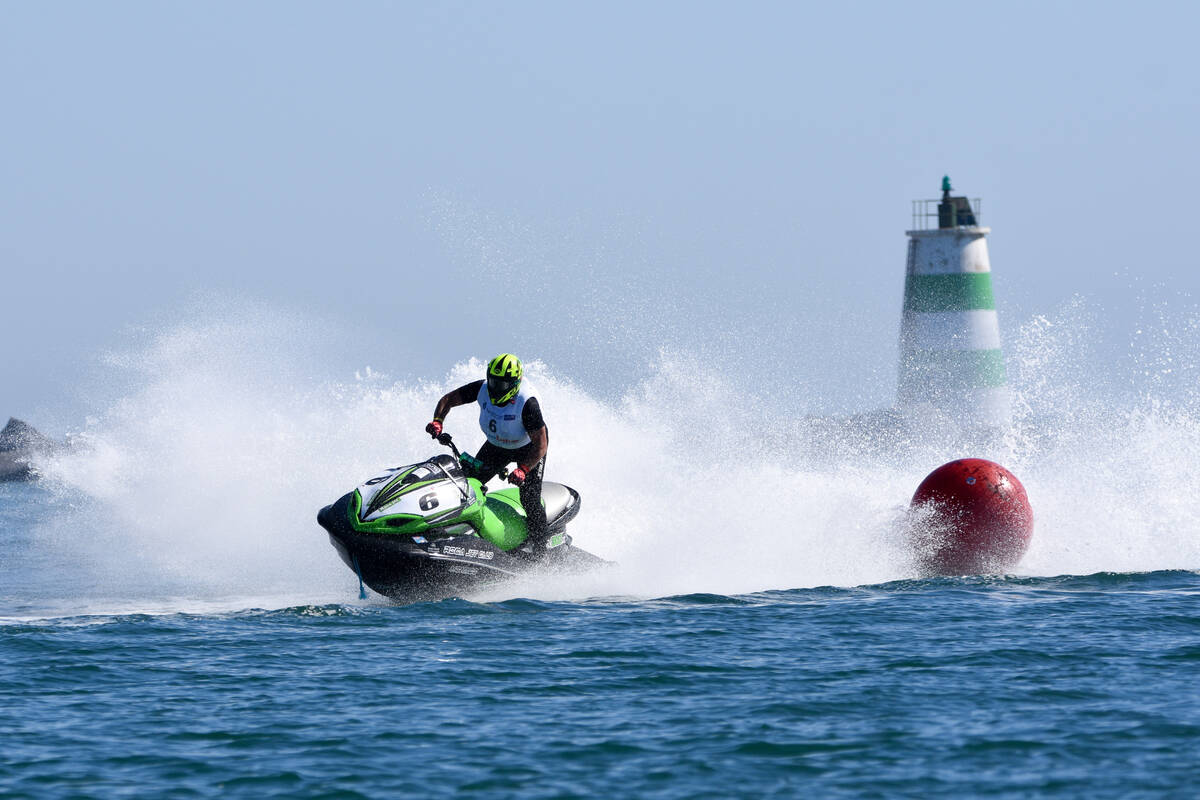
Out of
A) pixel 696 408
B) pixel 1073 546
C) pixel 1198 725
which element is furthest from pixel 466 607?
pixel 696 408

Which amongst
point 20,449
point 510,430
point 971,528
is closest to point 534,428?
point 510,430

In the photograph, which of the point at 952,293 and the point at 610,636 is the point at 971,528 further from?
the point at 952,293

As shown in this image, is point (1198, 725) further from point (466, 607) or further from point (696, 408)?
point (696, 408)

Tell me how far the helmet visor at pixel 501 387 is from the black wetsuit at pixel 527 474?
16cm

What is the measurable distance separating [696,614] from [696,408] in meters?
9.11

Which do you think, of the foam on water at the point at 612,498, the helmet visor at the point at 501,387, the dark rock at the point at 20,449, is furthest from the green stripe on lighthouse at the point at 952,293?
the dark rock at the point at 20,449

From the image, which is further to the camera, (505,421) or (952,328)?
(952,328)

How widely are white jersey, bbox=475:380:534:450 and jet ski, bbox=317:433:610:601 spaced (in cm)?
34

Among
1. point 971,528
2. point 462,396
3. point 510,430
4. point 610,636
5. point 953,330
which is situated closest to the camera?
point 610,636

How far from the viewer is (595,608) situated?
453 inches

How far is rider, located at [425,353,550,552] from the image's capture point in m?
11.8

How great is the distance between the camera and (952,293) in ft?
104

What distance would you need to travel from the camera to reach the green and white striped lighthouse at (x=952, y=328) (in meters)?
31.0

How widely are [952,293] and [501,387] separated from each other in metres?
21.8
